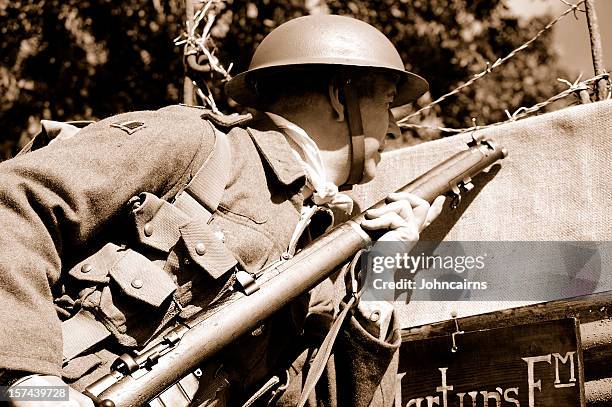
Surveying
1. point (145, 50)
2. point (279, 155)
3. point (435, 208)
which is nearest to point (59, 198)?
point (279, 155)

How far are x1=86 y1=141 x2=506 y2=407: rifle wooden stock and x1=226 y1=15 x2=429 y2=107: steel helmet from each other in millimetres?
682

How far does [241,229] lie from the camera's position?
2.89 meters

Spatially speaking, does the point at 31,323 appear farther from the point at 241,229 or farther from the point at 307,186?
the point at 307,186

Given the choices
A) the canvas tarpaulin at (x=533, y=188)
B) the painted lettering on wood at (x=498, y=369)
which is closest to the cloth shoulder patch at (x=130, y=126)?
the canvas tarpaulin at (x=533, y=188)

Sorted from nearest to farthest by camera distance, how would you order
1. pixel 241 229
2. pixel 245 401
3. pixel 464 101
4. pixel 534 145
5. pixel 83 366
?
pixel 83 366 < pixel 241 229 < pixel 245 401 < pixel 534 145 < pixel 464 101

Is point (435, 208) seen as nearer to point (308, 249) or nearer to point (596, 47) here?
point (308, 249)

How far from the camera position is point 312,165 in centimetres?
324

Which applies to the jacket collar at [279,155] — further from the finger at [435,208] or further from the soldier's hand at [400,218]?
the finger at [435,208]

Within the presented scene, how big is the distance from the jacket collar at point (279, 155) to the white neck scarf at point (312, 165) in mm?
69

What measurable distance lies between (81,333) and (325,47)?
1529mm

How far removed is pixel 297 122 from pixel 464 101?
16.7 feet

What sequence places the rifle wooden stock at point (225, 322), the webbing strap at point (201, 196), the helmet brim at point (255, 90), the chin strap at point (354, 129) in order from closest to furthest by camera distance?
the rifle wooden stock at point (225, 322), the webbing strap at point (201, 196), the chin strap at point (354, 129), the helmet brim at point (255, 90)

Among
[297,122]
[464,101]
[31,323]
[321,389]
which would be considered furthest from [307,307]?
[464,101]

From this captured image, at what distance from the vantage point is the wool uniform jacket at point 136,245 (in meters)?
2.32
